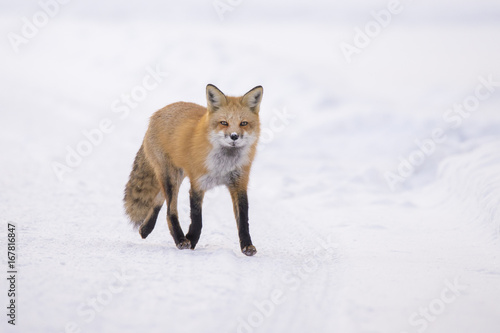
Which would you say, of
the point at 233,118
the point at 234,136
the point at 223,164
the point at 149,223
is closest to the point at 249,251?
the point at 223,164

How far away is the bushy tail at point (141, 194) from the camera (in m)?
6.23

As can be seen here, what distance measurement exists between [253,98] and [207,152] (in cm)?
71

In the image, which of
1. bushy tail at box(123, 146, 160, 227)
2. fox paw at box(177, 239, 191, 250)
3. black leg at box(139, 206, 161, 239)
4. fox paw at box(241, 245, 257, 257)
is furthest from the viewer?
bushy tail at box(123, 146, 160, 227)

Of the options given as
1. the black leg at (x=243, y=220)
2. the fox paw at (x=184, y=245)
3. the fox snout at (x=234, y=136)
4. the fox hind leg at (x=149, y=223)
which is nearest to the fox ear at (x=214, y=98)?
the fox snout at (x=234, y=136)

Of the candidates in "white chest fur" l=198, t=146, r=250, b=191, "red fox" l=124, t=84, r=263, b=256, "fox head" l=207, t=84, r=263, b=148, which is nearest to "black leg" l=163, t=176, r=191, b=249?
"red fox" l=124, t=84, r=263, b=256

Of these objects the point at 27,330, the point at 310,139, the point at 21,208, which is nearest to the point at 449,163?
the point at 310,139

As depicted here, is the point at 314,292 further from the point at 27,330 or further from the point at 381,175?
the point at 381,175

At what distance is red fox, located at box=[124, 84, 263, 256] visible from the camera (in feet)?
17.1

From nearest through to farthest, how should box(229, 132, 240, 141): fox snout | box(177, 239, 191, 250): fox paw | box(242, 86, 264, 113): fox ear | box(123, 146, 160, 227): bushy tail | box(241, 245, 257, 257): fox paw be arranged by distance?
box(229, 132, 240, 141): fox snout → box(241, 245, 257, 257): fox paw → box(242, 86, 264, 113): fox ear → box(177, 239, 191, 250): fox paw → box(123, 146, 160, 227): bushy tail

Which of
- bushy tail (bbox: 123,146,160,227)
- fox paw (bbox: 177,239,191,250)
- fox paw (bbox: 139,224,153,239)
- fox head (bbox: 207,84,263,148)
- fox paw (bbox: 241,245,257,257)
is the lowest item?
fox paw (bbox: 241,245,257,257)

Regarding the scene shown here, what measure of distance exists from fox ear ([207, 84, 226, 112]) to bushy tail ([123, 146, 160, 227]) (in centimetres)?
141

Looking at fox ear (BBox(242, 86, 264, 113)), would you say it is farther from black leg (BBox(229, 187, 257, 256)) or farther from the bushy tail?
the bushy tail

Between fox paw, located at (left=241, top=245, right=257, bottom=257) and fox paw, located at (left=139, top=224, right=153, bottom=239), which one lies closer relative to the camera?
fox paw, located at (left=241, top=245, right=257, bottom=257)

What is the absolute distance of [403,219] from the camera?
7570mm
